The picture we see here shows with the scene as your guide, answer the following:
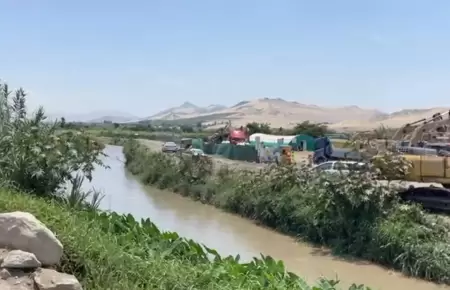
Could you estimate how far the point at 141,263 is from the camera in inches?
214

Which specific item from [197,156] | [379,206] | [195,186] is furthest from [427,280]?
[197,156]

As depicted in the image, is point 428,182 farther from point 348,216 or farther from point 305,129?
point 305,129

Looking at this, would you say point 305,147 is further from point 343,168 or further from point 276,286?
point 276,286

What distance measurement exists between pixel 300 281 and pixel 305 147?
40.5m

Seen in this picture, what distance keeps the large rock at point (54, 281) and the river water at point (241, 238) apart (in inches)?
240

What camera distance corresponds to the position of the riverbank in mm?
4988

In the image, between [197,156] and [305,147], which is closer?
[197,156]

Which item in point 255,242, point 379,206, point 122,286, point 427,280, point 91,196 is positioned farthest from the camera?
point 255,242

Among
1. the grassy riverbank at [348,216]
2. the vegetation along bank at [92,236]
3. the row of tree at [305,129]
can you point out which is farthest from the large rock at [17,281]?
the row of tree at [305,129]

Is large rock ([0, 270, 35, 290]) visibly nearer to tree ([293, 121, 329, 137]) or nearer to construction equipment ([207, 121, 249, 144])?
construction equipment ([207, 121, 249, 144])

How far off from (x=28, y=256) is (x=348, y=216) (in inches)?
434

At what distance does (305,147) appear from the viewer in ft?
151

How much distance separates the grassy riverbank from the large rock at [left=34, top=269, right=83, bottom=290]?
359 inches

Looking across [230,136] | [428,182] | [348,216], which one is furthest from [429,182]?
[230,136]
